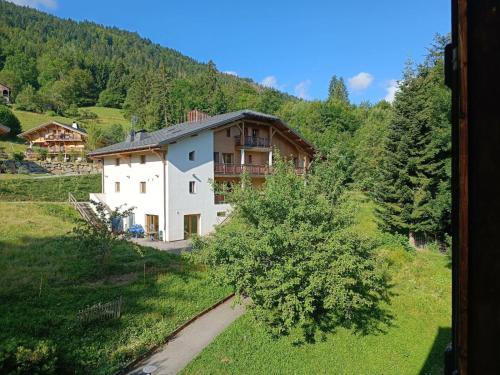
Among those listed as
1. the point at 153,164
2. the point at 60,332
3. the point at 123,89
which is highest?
the point at 123,89

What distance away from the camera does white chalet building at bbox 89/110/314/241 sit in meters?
23.7

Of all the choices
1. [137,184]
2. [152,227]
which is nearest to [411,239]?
[152,227]

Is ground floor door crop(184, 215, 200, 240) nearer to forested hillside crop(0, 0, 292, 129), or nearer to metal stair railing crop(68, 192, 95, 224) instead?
metal stair railing crop(68, 192, 95, 224)

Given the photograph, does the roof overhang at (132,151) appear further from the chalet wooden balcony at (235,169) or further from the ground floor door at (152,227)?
the chalet wooden balcony at (235,169)

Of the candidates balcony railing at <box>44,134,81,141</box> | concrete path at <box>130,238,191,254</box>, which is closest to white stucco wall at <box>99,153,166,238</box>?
concrete path at <box>130,238,191,254</box>

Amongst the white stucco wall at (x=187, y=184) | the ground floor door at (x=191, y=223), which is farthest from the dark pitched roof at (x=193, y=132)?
the ground floor door at (x=191, y=223)

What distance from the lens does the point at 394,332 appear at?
11398 millimetres

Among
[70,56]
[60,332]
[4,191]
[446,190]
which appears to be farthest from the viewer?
[70,56]

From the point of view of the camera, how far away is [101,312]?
10.2 metres

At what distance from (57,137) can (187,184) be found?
34.3m

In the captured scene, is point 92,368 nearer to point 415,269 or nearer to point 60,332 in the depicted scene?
point 60,332

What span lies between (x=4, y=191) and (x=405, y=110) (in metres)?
A: 30.0

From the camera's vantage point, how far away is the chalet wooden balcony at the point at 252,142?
92.4 feet

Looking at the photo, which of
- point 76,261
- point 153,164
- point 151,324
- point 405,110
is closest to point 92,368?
point 151,324
